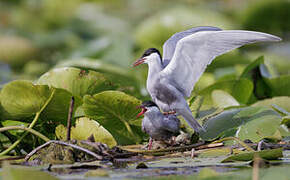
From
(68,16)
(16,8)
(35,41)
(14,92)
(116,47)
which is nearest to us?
(14,92)

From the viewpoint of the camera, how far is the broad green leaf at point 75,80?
219cm

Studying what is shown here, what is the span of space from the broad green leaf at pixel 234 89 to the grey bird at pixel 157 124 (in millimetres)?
585

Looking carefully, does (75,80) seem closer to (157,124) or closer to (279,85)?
(157,124)

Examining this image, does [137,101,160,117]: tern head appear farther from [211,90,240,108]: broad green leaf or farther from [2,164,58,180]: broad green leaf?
[2,164,58,180]: broad green leaf

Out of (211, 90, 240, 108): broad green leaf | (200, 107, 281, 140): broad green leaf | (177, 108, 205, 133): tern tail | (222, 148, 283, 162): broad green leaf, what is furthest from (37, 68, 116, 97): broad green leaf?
(222, 148, 283, 162): broad green leaf

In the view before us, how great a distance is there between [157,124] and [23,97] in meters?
0.59

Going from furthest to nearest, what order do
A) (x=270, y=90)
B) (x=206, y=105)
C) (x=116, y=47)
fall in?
1. (x=116, y=47)
2. (x=270, y=90)
3. (x=206, y=105)

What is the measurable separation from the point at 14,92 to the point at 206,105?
3.52ft

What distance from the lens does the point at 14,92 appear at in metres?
1.98

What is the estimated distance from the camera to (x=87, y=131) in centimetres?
203

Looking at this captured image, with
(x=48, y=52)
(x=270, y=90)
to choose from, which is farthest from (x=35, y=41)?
(x=270, y=90)

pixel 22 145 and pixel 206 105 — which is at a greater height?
pixel 206 105

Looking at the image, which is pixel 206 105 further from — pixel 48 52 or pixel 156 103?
pixel 48 52

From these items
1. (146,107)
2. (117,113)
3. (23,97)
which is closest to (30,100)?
(23,97)
